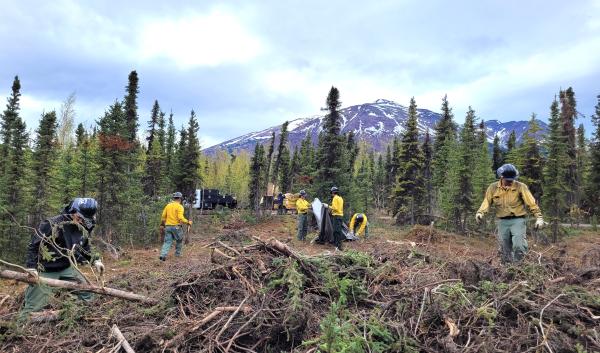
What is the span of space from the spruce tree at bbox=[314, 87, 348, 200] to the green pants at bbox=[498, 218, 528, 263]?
71.8 ft

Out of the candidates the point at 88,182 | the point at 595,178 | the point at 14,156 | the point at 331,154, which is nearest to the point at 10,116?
the point at 14,156

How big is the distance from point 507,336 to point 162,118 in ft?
159

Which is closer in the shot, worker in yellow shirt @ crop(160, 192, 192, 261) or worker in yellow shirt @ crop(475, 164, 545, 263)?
worker in yellow shirt @ crop(475, 164, 545, 263)

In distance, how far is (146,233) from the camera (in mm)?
28484

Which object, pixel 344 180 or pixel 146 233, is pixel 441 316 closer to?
pixel 344 180

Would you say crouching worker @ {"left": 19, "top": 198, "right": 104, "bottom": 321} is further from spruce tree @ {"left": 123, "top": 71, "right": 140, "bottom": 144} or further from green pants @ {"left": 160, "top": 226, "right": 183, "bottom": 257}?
spruce tree @ {"left": 123, "top": 71, "right": 140, "bottom": 144}

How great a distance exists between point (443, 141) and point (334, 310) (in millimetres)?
37433

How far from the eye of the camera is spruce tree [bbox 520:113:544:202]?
2925 cm

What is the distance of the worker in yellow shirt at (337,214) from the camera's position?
12672mm

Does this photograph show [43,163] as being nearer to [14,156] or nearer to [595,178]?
[14,156]

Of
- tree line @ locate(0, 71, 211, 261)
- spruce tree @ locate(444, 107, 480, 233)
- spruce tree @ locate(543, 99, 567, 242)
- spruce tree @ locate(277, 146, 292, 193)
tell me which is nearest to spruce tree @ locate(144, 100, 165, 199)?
tree line @ locate(0, 71, 211, 261)

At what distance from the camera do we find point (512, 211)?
6590 millimetres

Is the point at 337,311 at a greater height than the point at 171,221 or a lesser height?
lesser

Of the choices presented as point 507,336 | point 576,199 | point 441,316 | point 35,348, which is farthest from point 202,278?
point 576,199
